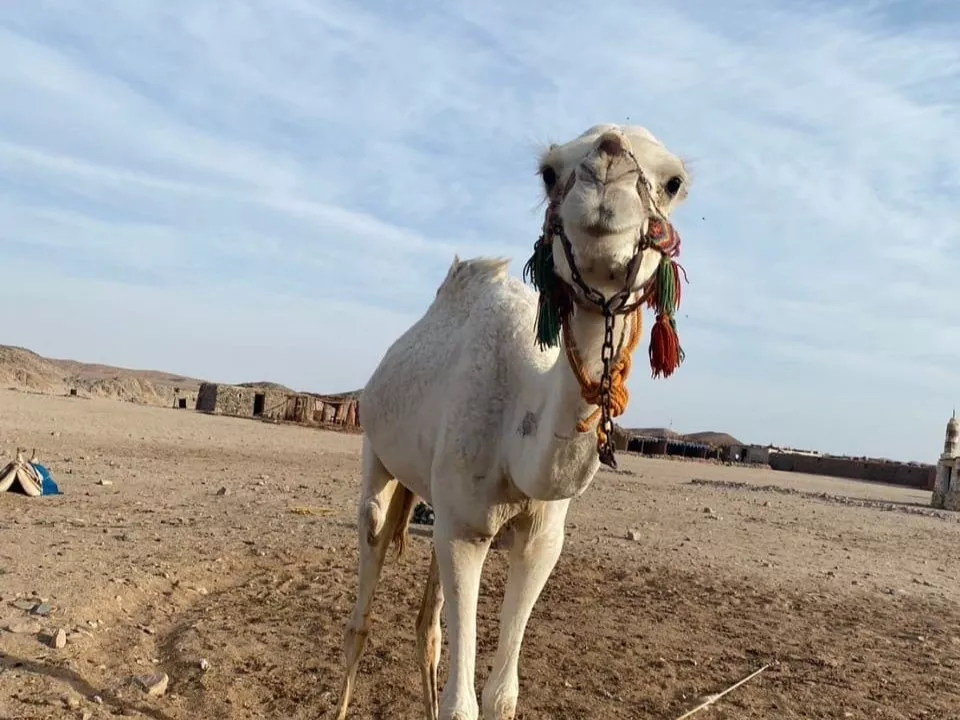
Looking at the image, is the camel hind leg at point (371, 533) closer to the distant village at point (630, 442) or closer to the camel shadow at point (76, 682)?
the camel shadow at point (76, 682)

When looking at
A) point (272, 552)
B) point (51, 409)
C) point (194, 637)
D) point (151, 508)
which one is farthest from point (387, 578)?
point (51, 409)

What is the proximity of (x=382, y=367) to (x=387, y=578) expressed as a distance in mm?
3522

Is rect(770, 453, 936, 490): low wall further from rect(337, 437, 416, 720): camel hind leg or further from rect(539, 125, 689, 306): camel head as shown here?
rect(539, 125, 689, 306): camel head

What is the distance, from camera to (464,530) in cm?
389

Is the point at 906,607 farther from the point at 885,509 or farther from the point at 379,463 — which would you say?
the point at 885,509

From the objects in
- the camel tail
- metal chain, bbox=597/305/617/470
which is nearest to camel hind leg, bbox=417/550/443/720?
the camel tail

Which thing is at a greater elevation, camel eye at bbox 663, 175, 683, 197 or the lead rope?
camel eye at bbox 663, 175, 683, 197

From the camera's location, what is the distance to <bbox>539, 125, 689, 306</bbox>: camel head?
264 centimetres

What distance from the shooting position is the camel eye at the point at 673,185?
289cm

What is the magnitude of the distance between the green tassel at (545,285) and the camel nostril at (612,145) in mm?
373

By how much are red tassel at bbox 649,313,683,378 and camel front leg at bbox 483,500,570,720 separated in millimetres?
1215

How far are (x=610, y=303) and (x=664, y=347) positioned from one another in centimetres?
30

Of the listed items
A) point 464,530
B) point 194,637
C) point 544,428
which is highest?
point 544,428

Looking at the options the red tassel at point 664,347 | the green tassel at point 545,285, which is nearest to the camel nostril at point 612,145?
the green tassel at point 545,285
